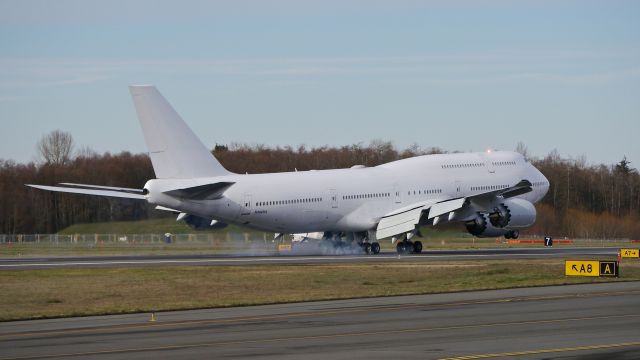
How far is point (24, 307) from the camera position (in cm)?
3759

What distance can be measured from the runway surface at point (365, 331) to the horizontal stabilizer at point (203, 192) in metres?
25.8

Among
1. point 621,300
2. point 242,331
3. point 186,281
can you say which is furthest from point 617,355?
point 186,281

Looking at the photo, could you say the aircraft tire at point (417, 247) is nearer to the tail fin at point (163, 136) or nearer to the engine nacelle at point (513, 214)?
the engine nacelle at point (513, 214)

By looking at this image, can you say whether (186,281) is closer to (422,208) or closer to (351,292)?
(351,292)

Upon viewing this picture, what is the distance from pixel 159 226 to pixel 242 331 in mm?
83546

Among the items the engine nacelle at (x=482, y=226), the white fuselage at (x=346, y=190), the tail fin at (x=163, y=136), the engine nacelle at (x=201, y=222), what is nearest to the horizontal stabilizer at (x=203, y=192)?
the white fuselage at (x=346, y=190)

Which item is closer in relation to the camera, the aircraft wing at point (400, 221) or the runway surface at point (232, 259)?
the runway surface at point (232, 259)

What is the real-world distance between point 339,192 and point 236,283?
80.8 feet

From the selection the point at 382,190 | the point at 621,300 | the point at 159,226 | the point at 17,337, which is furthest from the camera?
the point at 159,226

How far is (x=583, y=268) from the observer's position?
1882 inches

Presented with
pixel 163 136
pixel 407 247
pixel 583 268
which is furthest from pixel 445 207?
pixel 583 268

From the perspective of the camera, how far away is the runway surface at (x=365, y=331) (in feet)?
80.2

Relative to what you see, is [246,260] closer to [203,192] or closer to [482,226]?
[203,192]

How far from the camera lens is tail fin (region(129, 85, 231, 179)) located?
63219 mm
